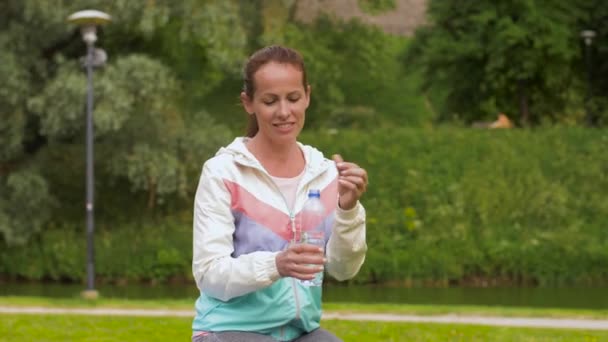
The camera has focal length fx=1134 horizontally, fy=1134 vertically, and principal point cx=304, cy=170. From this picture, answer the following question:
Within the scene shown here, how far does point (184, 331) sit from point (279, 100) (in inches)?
293

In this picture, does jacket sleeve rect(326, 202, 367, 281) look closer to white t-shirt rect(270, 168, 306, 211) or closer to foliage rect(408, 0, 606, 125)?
white t-shirt rect(270, 168, 306, 211)

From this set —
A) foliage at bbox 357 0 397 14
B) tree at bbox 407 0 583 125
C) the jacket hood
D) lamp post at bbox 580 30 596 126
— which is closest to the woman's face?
the jacket hood

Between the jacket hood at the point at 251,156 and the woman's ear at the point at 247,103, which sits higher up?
the woman's ear at the point at 247,103

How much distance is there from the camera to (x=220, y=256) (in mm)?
3670

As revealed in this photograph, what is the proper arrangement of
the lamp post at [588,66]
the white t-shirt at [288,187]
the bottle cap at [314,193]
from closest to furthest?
the bottle cap at [314,193], the white t-shirt at [288,187], the lamp post at [588,66]

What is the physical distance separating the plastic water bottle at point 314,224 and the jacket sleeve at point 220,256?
0.15 m

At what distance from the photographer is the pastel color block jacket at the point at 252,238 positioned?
371 centimetres

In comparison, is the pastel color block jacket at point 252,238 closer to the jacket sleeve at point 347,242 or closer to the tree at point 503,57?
the jacket sleeve at point 347,242

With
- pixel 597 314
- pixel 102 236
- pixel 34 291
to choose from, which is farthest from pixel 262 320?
pixel 102 236

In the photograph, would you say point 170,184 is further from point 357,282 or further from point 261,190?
point 261,190

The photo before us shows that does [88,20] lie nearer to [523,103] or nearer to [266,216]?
[266,216]

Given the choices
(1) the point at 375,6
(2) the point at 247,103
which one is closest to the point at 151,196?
(1) the point at 375,6

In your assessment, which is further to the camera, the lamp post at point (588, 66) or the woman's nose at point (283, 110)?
the lamp post at point (588, 66)

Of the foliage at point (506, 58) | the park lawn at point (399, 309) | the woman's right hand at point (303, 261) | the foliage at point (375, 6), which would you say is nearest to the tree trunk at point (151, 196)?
the foliage at point (375, 6)
